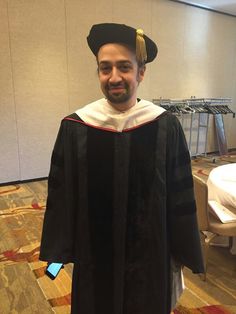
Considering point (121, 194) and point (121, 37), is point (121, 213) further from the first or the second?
point (121, 37)

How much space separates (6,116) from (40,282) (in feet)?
8.77

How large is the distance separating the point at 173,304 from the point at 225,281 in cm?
114

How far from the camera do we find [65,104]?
14.6ft

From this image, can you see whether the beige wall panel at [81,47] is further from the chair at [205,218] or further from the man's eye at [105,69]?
the man's eye at [105,69]

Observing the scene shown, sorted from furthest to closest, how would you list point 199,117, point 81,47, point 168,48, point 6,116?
point 199,117
point 168,48
point 81,47
point 6,116

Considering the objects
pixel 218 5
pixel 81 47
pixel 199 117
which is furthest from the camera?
pixel 199 117

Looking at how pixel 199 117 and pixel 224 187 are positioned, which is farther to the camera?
pixel 199 117

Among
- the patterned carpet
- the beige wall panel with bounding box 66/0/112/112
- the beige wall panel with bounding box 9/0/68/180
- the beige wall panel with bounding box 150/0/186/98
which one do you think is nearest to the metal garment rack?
the beige wall panel with bounding box 150/0/186/98

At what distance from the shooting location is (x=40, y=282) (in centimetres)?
209

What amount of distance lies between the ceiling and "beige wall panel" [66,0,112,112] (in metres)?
1.91

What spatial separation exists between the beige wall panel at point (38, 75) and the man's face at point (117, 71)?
11.2ft

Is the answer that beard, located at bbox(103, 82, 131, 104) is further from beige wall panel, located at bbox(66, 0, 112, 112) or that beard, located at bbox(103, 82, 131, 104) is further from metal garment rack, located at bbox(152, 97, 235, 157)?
metal garment rack, located at bbox(152, 97, 235, 157)

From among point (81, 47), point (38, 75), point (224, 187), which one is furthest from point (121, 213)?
point (81, 47)

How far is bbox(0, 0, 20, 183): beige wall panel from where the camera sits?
376cm
